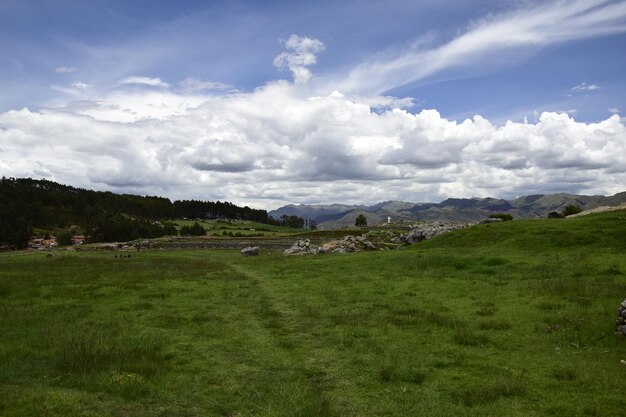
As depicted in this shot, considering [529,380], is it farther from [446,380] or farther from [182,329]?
[182,329]

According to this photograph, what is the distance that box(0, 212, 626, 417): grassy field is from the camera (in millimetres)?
12312

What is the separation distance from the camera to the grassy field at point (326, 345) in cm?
1231

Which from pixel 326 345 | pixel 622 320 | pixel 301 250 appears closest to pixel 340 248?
pixel 301 250

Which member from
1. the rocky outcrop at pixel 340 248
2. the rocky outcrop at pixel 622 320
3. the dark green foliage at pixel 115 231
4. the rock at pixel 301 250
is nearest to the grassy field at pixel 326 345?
the rocky outcrop at pixel 622 320

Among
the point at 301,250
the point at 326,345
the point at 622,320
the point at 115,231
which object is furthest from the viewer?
the point at 115,231

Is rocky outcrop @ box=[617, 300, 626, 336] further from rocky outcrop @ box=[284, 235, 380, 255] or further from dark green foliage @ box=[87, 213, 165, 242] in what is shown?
dark green foliage @ box=[87, 213, 165, 242]

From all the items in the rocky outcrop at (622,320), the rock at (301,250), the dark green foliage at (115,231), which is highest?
the dark green foliage at (115,231)

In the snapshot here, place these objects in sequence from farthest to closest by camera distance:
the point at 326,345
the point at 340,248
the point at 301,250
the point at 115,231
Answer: the point at 115,231 < the point at 301,250 < the point at 340,248 < the point at 326,345

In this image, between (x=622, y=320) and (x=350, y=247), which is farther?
(x=350, y=247)

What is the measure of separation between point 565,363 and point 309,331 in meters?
9.92

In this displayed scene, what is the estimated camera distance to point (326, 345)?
18.1 m

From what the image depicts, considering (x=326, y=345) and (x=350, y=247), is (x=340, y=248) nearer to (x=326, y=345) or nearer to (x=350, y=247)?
(x=350, y=247)

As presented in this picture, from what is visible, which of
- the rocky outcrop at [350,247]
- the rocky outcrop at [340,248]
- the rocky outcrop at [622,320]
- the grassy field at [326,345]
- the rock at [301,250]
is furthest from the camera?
the rock at [301,250]

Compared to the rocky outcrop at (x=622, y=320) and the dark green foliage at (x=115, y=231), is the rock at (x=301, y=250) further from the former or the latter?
the dark green foliage at (x=115, y=231)
